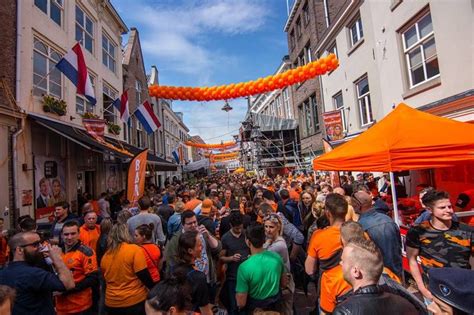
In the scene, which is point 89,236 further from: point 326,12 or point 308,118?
point 326,12

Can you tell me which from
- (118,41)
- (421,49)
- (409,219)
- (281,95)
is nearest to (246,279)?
(409,219)

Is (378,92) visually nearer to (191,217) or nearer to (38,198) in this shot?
(191,217)

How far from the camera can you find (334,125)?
1290cm

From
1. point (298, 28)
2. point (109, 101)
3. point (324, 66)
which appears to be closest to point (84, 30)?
point (109, 101)

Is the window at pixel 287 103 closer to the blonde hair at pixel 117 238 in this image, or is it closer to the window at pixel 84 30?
the window at pixel 84 30

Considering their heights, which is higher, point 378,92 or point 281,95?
point 281,95

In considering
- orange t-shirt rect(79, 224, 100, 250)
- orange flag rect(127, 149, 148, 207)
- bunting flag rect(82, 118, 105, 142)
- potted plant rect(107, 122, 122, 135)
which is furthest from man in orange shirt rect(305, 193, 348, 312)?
potted plant rect(107, 122, 122, 135)

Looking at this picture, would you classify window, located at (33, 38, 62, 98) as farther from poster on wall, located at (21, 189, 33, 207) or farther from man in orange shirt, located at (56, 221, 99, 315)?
man in orange shirt, located at (56, 221, 99, 315)

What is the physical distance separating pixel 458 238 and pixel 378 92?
364 inches

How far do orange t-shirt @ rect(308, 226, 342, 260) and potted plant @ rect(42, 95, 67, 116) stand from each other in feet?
30.9

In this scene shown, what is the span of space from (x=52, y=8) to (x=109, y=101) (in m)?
5.11

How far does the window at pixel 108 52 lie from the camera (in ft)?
46.9

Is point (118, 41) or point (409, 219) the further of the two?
point (118, 41)

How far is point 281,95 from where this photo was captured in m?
26.7
